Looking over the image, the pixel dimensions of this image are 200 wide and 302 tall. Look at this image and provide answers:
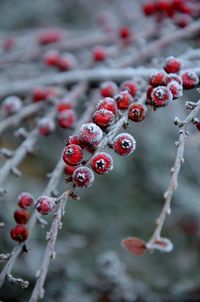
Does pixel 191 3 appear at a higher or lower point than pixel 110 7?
lower

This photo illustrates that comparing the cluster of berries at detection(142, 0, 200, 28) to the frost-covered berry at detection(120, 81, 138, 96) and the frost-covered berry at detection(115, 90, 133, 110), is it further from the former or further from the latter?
the frost-covered berry at detection(115, 90, 133, 110)

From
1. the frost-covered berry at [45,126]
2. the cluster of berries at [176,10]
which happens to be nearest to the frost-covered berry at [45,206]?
the frost-covered berry at [45,126]

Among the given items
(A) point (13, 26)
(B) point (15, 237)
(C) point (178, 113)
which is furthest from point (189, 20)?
(A) point (13, 26)

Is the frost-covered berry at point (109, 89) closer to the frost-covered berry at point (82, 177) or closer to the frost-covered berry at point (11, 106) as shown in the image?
the frost-covered berry at point (11, 106)

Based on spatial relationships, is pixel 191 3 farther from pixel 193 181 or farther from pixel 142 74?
pixel 193 181

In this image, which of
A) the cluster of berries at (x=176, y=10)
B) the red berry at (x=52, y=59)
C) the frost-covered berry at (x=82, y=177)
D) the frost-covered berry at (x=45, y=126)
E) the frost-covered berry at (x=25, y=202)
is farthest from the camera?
the red berry at (x=52, y=59)

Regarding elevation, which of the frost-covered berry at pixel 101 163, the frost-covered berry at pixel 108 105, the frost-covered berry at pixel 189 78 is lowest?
the frost-covered berry at pixel 101 163

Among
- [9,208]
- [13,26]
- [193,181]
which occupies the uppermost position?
[13,26]
